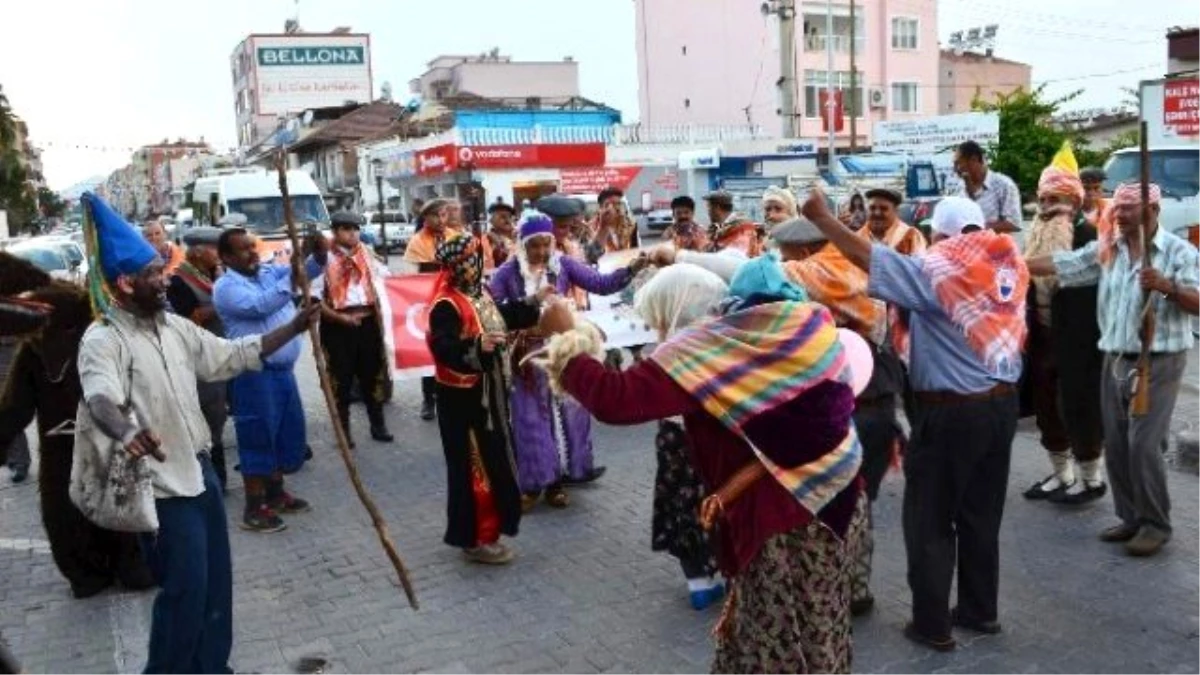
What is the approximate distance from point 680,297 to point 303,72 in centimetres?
7892

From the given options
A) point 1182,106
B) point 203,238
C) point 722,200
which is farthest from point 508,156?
point 203,238

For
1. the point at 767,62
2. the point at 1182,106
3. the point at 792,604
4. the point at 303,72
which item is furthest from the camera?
the point at 303,72

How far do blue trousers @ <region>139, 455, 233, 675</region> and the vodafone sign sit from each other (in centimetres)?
3303

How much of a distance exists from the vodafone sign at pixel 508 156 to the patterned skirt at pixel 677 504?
3217 centimetres

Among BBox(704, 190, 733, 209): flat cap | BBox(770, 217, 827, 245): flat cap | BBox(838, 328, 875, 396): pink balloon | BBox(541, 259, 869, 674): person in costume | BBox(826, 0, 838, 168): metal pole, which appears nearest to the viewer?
BBox(541, 259, 869, 674): person in costume

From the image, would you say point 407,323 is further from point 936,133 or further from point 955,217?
point 936,133

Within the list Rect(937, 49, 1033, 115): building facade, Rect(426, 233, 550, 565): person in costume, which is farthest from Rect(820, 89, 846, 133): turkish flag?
Rect(426, 233, 550, 565): person in costume

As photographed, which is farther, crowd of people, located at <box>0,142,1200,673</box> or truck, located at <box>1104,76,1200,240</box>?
truck, located at <box>1104,76,1200,240</box>

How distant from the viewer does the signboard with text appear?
27703 mm

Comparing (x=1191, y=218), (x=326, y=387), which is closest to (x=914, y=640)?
(x=326, y=387)

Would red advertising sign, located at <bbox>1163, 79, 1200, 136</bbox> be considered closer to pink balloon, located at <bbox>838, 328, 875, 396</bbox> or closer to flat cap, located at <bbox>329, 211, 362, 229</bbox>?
flat cap, located at <bbox>329, 211, 362, 229</bbox>

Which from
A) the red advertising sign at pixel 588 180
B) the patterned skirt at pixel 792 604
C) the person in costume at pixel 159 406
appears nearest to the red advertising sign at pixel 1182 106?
the red advertising sign at pixel 588 180

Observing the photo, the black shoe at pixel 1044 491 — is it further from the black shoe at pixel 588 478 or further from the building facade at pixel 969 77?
the building facade at pixel 969 77

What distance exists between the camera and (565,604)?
5234 millimetres
